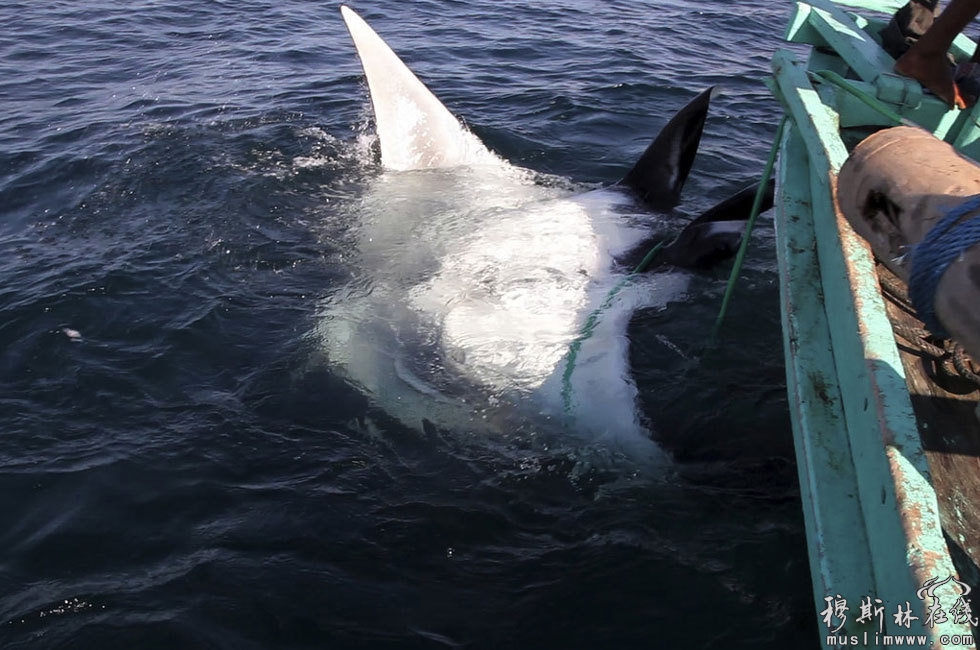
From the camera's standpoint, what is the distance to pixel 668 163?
585 cm

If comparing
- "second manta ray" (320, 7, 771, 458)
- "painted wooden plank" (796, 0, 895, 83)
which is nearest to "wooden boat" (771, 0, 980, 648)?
"painted wooden plank" (796, 0, 895, 83)

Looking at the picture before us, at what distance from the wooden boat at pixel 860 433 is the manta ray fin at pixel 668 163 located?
5.16 feet

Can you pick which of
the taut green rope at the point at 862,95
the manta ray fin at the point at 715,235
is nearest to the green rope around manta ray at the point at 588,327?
the manta ray fin at the point at 715,235

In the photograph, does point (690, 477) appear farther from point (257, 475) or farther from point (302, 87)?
point (302, 87)

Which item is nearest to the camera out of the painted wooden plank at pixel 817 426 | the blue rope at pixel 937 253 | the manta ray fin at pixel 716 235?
the blue rope at pixel 937 253

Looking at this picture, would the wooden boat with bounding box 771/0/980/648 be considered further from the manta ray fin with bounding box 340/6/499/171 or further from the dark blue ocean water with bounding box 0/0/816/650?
the manta ray fin with bounding box 340/6/499/171

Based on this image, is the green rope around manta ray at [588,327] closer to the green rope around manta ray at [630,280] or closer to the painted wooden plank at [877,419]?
the green rope around manta ray at [630,280]

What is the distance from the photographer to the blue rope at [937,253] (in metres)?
1.80

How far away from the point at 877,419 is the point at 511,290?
2.99 metres

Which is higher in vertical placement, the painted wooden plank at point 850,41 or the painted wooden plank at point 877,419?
the painted wooden plank at point 850,41

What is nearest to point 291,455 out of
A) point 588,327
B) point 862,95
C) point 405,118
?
point 588,327

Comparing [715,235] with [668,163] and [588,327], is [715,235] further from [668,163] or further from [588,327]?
[668,163]

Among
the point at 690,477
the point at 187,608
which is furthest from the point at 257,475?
the point at 690,477

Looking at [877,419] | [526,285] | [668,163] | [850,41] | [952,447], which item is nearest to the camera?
[877,419]
